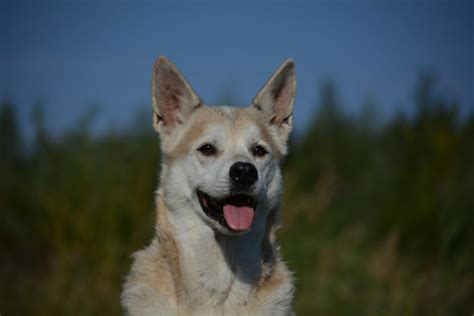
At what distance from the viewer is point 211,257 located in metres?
4.22

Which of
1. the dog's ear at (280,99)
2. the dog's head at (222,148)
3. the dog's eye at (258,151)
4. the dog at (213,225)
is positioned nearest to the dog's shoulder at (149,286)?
the dog at (213,225)

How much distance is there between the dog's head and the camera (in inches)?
165

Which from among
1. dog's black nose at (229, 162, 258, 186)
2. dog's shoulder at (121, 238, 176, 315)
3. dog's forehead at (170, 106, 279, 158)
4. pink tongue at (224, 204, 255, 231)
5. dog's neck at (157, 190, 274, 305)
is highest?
dog's forehead at (170, 106, 279, 158)

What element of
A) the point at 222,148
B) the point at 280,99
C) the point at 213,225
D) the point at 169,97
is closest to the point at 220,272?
the point at 213,225

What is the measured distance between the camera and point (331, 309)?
26.7 feet

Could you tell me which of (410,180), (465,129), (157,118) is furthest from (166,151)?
(465,129)

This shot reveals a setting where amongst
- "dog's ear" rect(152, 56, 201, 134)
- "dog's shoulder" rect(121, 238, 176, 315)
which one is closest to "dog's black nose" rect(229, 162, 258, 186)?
"dog's shoulder" rect(121, 238, 176, 315)

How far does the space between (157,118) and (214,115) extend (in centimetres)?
52

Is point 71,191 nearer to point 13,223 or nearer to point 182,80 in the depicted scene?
point 13,223

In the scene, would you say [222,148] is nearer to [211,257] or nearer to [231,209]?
[231,209]

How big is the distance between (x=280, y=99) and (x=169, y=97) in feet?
3.36

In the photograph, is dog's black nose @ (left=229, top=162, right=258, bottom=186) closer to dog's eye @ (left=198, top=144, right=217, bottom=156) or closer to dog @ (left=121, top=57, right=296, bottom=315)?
dog @ (left=121, top=57, right=296, bottom=315)

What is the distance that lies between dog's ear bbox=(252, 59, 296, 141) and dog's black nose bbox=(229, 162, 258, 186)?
104 cm

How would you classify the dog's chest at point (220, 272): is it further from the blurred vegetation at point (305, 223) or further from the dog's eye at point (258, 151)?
the blurred vegetation at point (305, 223)
